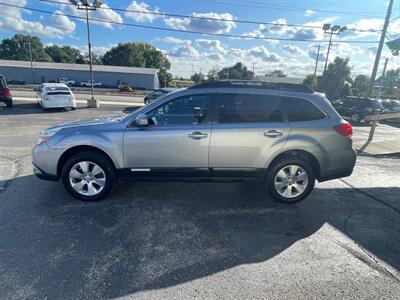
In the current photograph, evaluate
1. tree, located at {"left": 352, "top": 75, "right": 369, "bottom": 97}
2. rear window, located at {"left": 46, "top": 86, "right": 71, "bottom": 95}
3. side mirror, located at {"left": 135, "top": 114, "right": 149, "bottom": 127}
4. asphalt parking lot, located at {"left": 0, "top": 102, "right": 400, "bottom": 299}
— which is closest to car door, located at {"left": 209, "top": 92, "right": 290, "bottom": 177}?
asphalt parking lot, located at {"left": 0, "top": 102, "right": 400, "bottom": 299}

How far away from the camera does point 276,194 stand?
13.8 feet

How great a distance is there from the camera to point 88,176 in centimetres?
401

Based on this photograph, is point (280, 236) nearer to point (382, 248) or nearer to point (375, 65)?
point (382, 248)

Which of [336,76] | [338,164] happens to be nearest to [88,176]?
[338,164]

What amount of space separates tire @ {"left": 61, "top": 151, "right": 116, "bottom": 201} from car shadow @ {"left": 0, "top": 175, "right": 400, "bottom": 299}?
7.3 inches

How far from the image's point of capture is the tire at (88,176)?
12.9 feet

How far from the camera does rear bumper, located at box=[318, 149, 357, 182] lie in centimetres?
417

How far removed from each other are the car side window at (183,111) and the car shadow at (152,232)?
1.29 meters

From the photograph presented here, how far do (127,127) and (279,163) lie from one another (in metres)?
2.42

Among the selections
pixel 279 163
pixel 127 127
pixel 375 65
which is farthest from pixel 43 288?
pixel 375 65

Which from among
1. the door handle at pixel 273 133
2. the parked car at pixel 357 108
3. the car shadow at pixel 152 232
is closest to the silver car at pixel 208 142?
the door handle at pixel 273 133

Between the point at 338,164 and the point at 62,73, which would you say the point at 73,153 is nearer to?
the point at 338,164

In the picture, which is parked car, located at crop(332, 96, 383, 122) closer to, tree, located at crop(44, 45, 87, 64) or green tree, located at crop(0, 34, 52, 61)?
tree, located at crop(44, 45, 87, 64)

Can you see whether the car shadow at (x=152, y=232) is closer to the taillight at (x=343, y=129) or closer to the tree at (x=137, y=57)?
the taillight at (x=343, y=129)
